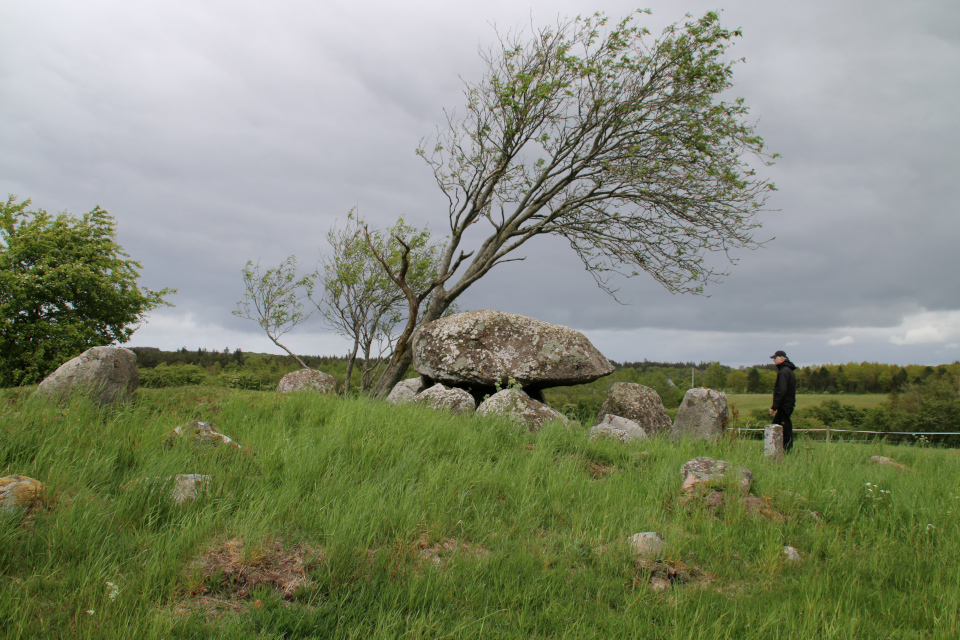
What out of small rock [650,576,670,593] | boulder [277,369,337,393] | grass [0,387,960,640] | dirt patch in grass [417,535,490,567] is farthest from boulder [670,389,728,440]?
boulder [277,369,337,393]

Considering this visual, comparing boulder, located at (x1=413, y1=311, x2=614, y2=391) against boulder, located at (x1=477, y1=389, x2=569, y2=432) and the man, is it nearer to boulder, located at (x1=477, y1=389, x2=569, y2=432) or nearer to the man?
boulder, located at (x1=477, y1=389, x2=569, y2=432)

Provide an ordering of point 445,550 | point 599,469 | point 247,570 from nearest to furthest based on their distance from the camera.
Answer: point 247,570 < point 445,550 < point 599,469

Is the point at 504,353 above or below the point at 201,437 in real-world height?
above

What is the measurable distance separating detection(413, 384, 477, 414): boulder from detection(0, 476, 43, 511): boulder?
21.3 feet

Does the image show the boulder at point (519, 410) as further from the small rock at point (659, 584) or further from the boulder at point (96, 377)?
the boulder at point (96, 377)

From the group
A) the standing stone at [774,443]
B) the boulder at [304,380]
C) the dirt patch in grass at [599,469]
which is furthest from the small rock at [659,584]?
the boulder at [304,380]

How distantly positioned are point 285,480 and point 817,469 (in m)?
7.70

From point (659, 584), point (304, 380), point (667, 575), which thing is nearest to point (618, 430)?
point (667, 575)

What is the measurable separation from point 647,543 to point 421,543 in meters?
2.14

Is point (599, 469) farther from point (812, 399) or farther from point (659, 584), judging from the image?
point (812, 399)

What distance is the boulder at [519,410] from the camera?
9.53 meters

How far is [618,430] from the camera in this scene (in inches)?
398

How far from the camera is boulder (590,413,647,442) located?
31.1ft

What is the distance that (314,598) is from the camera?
3.89m
